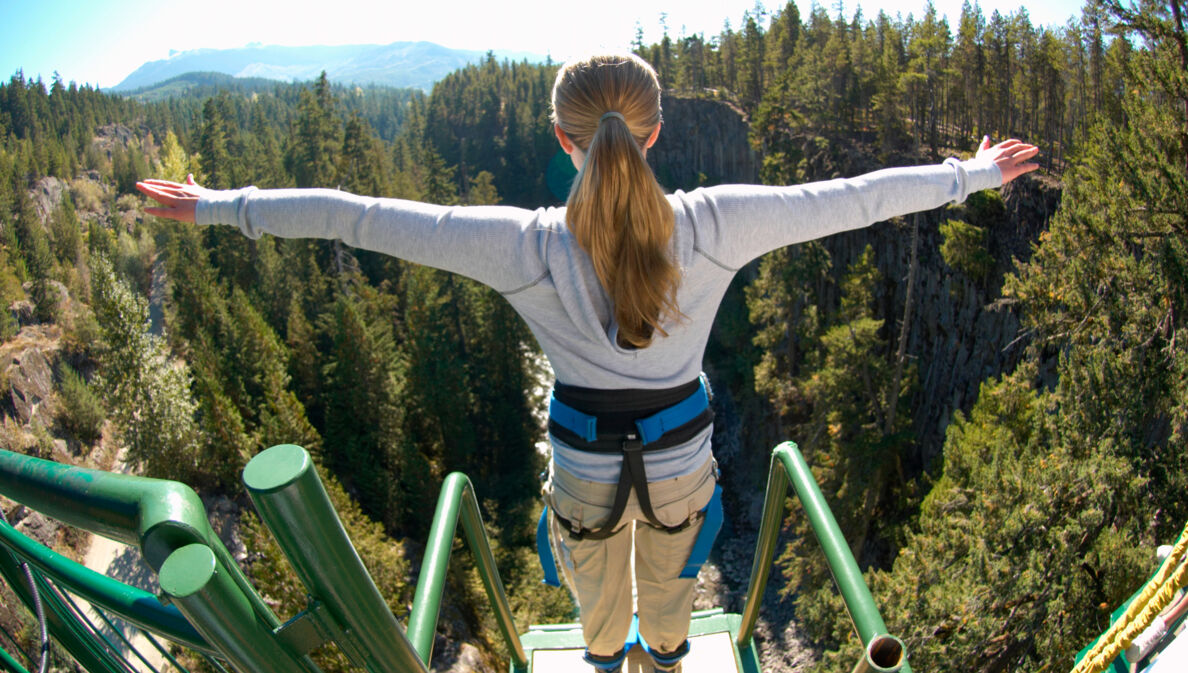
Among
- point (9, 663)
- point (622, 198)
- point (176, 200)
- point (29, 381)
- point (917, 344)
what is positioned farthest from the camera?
point (29, 381)

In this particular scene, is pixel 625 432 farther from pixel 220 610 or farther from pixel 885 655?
pixel 220 610

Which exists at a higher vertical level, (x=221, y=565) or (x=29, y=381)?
(x=221, y=565)

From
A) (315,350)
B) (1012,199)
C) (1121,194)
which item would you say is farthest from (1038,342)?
(315,350)

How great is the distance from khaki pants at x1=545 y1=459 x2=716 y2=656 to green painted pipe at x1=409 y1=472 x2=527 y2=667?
0.34 m

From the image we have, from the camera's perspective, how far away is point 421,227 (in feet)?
6.23

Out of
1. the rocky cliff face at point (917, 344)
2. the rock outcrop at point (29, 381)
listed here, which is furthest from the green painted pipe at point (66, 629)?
the rock outcrop at point (29, 381)

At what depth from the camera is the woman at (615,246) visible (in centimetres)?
190

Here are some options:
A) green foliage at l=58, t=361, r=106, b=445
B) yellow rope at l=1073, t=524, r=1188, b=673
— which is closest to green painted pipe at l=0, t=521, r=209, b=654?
yellow rope at l=1073, t=524, r=1188, b=673

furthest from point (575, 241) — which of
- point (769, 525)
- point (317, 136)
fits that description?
point (317, 136)

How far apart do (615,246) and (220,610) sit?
130cm

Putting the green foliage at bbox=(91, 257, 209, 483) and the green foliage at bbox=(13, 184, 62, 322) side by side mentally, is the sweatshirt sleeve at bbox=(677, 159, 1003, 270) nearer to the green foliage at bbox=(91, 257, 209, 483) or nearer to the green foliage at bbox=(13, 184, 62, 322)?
the green foliage at bbox=(91, 257, 209, 483)

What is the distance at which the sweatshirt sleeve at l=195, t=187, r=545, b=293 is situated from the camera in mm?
1900

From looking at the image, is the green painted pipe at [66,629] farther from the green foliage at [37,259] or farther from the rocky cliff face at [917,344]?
the green foliage at [37,259]

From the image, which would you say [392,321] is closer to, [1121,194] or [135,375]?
[135,375]
